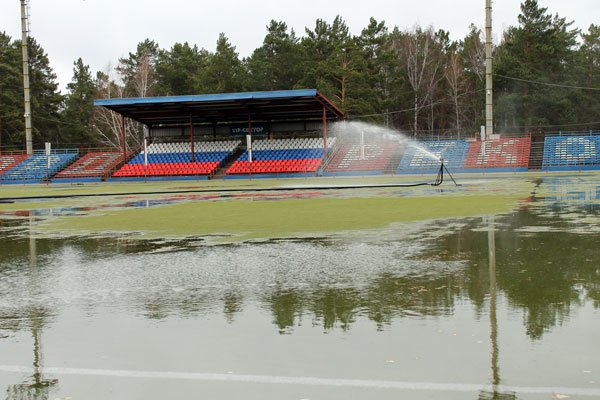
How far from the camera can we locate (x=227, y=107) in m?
56.4

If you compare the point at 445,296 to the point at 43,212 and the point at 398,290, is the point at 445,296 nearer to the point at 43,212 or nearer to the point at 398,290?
the point at 398,290

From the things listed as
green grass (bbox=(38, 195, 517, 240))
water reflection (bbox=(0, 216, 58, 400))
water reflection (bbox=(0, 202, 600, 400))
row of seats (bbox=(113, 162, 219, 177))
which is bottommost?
water reflection (bbox=(0, 216, 58, 400))

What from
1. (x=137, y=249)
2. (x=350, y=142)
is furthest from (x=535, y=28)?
(x=137, y=249)

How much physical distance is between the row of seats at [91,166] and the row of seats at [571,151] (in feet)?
132

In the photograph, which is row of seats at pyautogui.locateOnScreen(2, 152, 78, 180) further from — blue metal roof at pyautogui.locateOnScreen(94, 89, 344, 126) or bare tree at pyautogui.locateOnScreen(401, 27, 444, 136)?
bare tree at pyautogui.locateOnScreen(401, 27, 444, 136)

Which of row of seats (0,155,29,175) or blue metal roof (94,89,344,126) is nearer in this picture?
blue metal roof (94,89,344,126)

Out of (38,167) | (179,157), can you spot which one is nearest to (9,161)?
(38,167)

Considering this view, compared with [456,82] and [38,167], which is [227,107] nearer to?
[38,167]

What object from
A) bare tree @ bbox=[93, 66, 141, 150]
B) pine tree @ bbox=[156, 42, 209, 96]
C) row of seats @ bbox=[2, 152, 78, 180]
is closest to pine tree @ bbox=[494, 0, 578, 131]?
pine tree @ bbox=[156, 42, 209, 96]

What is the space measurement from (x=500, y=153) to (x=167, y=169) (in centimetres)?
3010

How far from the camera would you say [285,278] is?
823cm

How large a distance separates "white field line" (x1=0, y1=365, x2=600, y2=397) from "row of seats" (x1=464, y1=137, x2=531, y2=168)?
50.9 m

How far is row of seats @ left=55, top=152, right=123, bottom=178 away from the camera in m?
60.2

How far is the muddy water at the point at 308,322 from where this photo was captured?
4.37 meters
